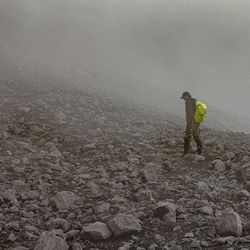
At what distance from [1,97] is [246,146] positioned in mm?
10316

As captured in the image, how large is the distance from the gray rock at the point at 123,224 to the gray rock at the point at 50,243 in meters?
0.86

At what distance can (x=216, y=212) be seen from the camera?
757 cm

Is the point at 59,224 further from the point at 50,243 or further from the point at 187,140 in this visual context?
the point at 187,140

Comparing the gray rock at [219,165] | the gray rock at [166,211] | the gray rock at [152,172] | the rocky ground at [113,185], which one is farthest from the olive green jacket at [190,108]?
the gray rock at [166,211]

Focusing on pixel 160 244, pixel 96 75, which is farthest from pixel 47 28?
pixel 160 244

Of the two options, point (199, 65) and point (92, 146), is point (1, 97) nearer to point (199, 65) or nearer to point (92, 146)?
point (92, 146)

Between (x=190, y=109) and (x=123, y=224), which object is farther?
(x=190, y=109)

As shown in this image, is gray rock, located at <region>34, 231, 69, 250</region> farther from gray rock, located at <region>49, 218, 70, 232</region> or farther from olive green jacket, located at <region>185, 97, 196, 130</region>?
olive green jacket, located at <region>185, 97, 196, 130</region>

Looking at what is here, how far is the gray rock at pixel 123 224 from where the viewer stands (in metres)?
6.66

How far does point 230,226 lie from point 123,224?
171 centimetres

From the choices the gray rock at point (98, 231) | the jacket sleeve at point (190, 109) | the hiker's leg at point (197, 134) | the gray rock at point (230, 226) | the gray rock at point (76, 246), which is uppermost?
the jacket sleeve at point (190, 109)

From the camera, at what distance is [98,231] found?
6.59 meters

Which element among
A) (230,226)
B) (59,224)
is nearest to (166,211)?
(230,226)

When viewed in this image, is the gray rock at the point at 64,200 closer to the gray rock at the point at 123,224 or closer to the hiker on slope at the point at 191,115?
the gray rock at the point at 123,224
